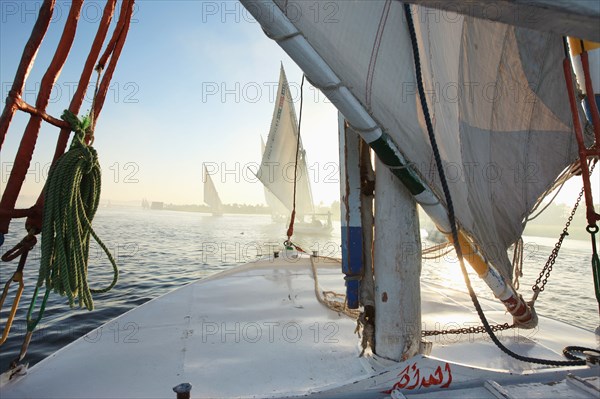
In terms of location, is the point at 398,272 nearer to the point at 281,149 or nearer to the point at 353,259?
the point at 353,259

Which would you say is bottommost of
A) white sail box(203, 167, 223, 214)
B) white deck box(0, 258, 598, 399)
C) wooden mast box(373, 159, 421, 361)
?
white deck box(0, 258, 598, 399)

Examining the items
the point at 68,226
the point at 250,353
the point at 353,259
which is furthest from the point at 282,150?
the point at 68,226

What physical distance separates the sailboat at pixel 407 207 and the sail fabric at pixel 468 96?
13 millimetres

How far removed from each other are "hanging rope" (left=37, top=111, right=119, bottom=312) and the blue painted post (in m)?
1.87

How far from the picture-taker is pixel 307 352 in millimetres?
3426

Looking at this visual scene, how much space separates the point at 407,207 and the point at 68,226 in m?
2.43

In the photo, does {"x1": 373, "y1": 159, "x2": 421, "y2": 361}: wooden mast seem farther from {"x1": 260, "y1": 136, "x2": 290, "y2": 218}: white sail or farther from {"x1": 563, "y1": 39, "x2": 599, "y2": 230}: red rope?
{"x1": 260, "y1": 136, "x2": 290, "y2": 218}: white sail

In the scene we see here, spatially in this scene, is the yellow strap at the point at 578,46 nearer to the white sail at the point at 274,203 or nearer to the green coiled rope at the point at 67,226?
the green coiled rope at the point at 67,226

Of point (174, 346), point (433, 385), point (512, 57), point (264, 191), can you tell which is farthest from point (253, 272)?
point (264, 191)

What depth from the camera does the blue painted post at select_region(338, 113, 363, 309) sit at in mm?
2811

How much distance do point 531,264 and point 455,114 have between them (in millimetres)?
26450

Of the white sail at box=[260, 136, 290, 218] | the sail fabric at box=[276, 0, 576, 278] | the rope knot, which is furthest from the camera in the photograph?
the white sail at box=[260, 136, 290, 218]

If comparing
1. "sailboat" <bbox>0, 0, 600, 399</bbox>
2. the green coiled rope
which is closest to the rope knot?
the green coiled rope

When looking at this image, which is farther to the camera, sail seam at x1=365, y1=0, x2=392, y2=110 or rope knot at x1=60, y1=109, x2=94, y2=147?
rope knot at x1=60, y1=109, x2=94, y2=147
